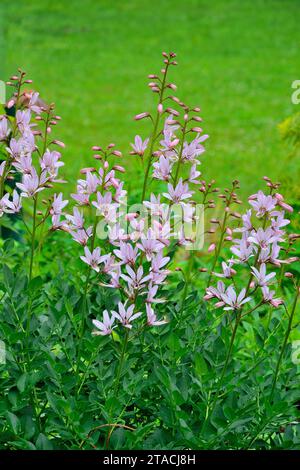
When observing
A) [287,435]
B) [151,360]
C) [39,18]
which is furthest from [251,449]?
[39,18]

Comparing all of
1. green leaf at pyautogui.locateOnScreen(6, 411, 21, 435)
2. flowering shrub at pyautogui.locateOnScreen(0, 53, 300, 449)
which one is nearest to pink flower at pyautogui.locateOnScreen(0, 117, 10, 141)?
flowering shrub at pyautogui.locateOnScreen(0, 53, 300, 449)

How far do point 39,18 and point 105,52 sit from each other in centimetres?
288

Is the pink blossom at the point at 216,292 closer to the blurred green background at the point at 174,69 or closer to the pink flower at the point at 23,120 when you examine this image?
the pink flower at the point at 23,120

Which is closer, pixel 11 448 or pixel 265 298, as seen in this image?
pixel 265 298

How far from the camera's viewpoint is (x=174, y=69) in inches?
557

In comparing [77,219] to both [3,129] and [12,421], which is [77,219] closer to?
[3,129]

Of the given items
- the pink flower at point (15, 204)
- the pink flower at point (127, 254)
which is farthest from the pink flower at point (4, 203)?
the pink flower at point (127, 254)

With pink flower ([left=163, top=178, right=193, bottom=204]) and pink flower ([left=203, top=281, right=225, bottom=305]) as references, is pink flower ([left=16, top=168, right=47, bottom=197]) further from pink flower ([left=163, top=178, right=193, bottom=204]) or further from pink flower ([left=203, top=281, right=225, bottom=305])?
pink flower ([left=203, top=281, right=225, bottom=305])

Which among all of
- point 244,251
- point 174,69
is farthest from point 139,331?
point 174,69

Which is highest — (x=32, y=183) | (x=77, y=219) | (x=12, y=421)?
(x=32, y=183)

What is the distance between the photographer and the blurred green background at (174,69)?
10.6 meters

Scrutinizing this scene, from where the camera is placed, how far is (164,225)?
8.43 feet

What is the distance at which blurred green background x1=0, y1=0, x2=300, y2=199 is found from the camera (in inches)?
416

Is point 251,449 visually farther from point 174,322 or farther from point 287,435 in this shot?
point 174,322
